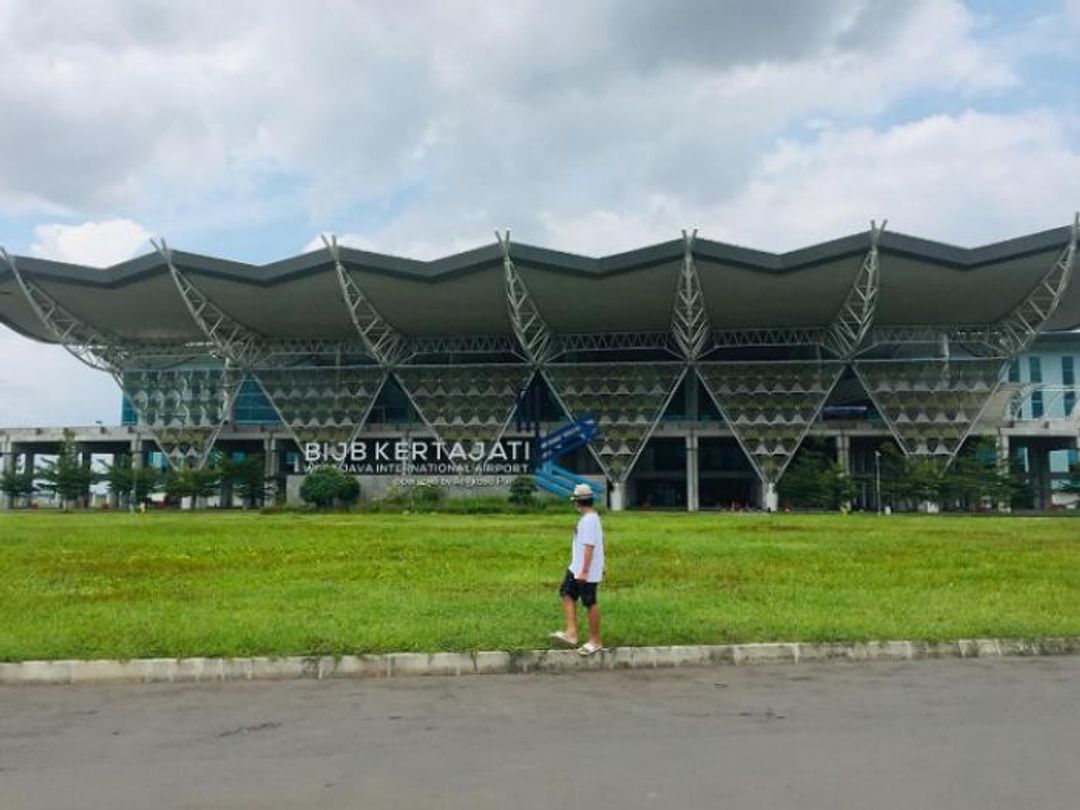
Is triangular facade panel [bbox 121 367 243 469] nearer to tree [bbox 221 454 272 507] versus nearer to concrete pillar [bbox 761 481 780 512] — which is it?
tree [bbox 221 454 272 507]

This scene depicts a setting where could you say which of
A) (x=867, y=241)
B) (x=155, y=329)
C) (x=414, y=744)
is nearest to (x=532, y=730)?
(x=414, y=744)

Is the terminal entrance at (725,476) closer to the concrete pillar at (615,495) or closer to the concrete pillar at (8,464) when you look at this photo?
the concrete pillar at (615,495)

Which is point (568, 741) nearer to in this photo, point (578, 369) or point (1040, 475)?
point (578, 369)

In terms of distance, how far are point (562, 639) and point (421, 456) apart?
59.9m

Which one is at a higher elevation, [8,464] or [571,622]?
[8,464]

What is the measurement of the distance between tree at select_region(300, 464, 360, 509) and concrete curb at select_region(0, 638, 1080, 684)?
175 ft

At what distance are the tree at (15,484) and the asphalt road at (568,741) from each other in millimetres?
73112

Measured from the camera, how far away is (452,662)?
9.09 m

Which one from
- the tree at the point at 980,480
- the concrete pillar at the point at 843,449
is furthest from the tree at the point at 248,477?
the tree at the point at 980,480

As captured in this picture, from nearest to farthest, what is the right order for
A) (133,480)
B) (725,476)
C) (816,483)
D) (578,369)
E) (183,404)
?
(816,483)
(578,369)
(133,480)
(183,404)
(725,476)

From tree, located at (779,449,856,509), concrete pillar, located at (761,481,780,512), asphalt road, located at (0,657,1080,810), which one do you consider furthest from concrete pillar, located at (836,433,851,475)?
asphalt road, located at (0,657,1080,810)

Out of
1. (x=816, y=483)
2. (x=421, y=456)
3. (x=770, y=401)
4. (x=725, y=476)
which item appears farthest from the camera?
(x=725, y=476)

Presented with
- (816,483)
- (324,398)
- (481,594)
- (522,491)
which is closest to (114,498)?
(324,398)

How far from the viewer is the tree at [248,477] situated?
67.5 m
